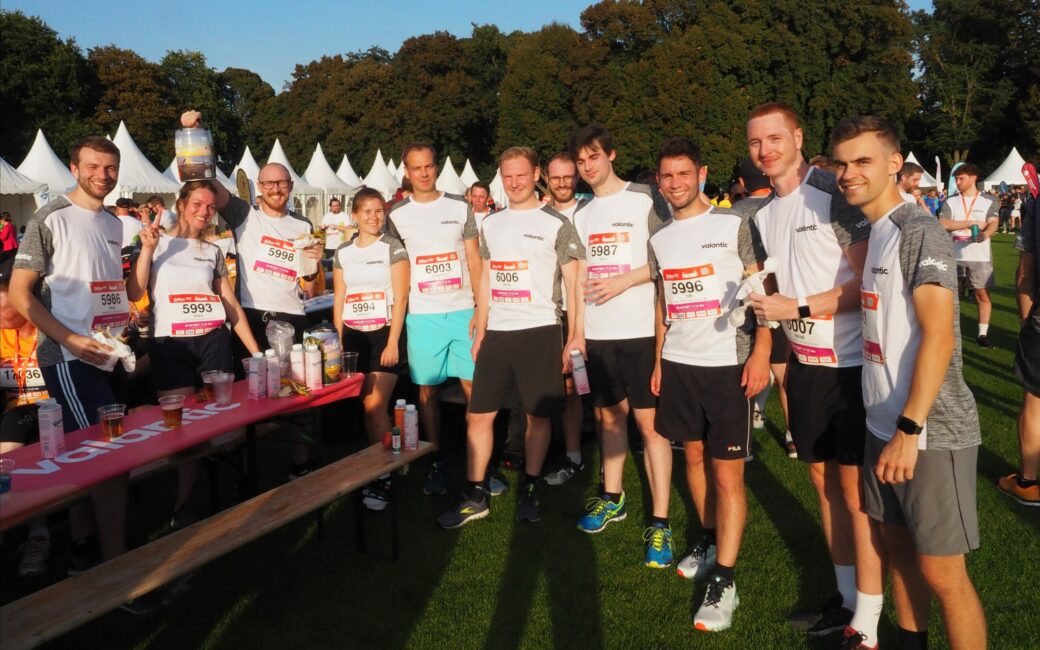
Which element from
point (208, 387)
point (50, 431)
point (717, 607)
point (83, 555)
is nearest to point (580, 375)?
point (717, 607)

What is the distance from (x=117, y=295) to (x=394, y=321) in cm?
161

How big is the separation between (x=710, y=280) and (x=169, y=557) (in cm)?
260

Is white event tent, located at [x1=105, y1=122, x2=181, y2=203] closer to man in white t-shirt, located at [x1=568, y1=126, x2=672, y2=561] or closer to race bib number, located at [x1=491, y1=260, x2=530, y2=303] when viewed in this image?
race bib number, located at [x1=491, y1=260, x2=530, y2=303]

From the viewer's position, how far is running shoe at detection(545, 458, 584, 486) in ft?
16.4

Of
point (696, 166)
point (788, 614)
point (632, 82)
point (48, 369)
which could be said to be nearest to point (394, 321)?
point (48, 369)

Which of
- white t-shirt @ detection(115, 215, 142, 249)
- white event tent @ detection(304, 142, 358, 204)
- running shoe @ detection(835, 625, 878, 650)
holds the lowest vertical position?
running shoe @ detection(835, 625, 878, 650)

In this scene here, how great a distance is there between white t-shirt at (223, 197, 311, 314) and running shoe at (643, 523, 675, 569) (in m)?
2.94

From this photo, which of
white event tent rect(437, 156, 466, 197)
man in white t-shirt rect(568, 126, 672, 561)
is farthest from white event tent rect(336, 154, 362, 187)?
man in white t-shirt rect(568, 126, 672, 561)

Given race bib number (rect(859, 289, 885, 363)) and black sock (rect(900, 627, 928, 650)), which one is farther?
black sock (rect(900, 627, 928, 650))

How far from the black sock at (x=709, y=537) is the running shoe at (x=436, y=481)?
1906 millimetres

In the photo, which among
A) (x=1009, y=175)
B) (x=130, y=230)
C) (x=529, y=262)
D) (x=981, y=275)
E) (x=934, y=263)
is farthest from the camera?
(x=1009, y=175)

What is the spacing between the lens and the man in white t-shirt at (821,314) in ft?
9.17

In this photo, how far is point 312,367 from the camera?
406 cm

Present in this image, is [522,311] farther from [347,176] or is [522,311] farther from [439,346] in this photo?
[347,176]
